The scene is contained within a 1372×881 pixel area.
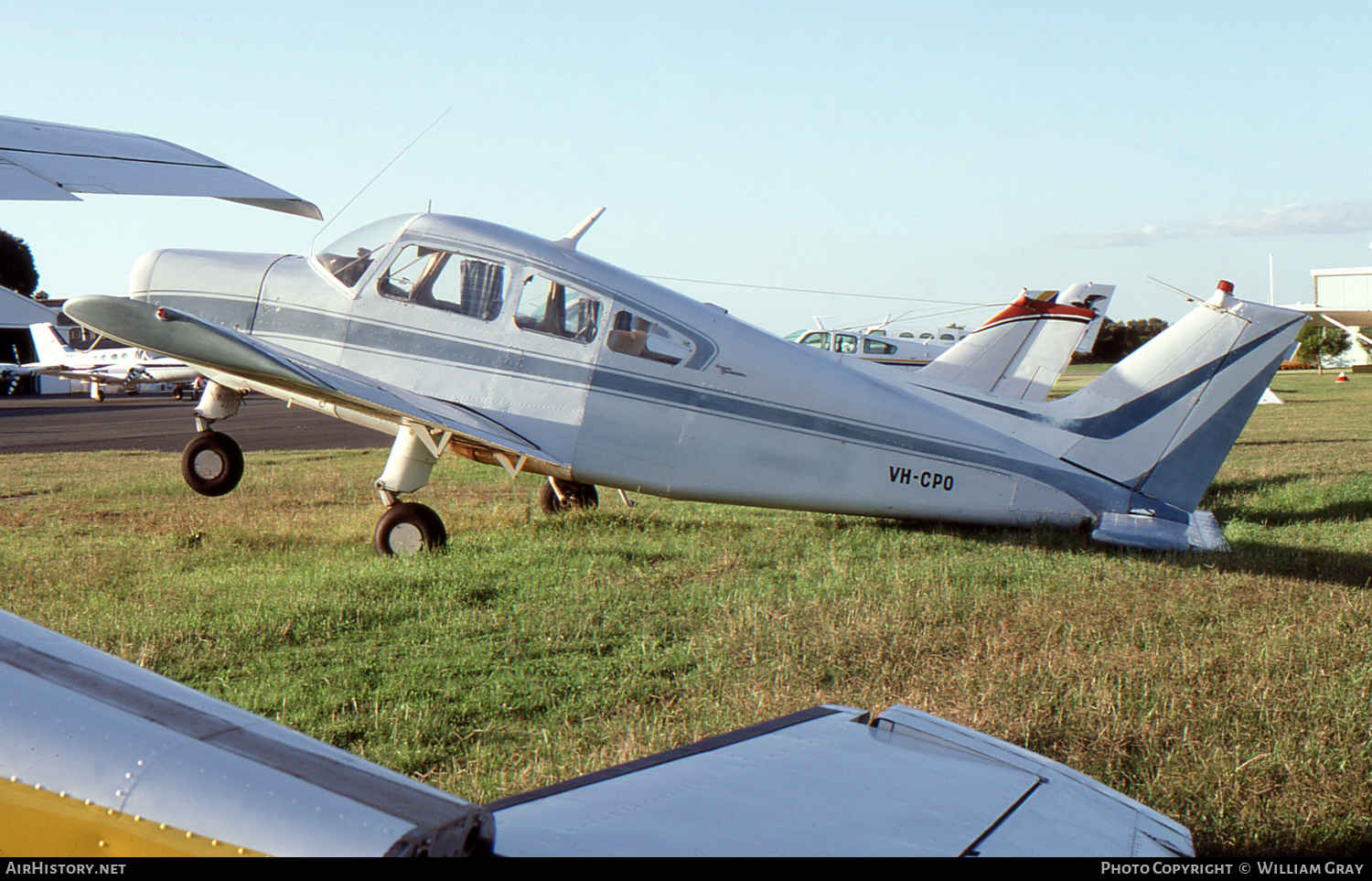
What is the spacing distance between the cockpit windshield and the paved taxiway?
11.3 metres

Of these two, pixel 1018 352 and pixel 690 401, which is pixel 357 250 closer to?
pixel 690 401

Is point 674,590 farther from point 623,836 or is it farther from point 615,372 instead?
point 623,836

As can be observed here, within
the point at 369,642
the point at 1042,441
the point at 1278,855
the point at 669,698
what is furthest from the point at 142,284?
the point at 1278,855

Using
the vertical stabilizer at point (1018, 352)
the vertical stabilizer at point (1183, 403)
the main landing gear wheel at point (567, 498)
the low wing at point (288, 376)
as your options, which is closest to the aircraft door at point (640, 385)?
the low wing at point (288, 376)

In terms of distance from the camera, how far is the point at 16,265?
17.2ft

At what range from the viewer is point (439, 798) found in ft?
4.26

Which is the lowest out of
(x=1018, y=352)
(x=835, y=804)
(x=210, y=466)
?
(x=210, y=466)

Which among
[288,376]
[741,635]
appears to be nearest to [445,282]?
[288,376]

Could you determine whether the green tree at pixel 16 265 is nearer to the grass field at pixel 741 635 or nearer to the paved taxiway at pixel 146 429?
the grass field at pixel 741 635

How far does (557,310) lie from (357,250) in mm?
1841

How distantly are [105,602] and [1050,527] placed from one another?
6.52m

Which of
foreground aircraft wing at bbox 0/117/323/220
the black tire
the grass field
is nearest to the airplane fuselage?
the grass field

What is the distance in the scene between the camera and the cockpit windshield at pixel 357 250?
7.63 meters

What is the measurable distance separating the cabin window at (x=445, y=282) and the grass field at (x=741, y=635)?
187 centimetres
